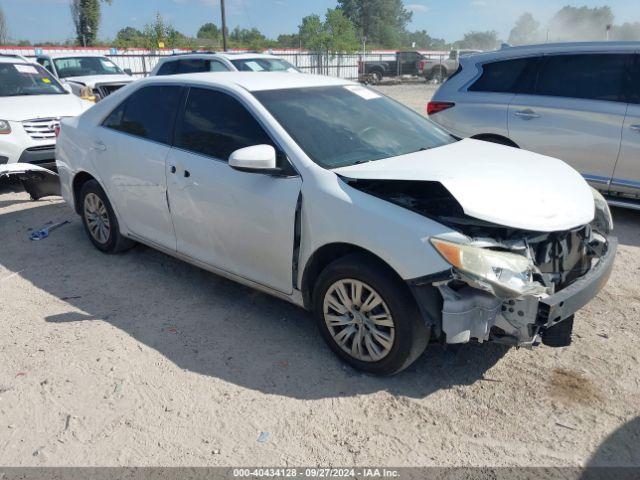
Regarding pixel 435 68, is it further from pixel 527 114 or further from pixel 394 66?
pixel 527 114

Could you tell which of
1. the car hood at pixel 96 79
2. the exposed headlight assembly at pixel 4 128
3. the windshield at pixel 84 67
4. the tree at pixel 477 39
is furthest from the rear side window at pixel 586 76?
the tree at pixel 477 39

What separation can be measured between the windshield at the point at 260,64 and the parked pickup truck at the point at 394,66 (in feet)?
78.3

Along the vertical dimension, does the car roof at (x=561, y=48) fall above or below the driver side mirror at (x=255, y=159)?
above

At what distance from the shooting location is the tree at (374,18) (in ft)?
355

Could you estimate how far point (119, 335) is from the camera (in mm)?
3920

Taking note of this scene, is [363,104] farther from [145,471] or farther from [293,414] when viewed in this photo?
[145,471]

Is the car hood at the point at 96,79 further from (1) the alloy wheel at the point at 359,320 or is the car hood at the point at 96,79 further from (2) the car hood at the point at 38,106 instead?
(1) the alloy wheel at the point at 359,320

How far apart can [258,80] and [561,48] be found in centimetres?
393

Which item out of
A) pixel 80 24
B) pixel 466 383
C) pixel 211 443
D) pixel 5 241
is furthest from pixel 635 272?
pixel 80 24

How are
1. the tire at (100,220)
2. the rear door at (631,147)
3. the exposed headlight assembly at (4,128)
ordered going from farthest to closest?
the exposed headlight assembly at (4,128) < the rear door at (631,147) < the tire at (100,220)

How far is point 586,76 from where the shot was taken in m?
6.21

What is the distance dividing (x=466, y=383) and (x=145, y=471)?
183 centimetres

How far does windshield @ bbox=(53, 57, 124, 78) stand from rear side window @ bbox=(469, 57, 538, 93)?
11.7m

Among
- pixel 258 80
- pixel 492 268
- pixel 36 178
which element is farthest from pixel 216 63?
pixel 492 268
